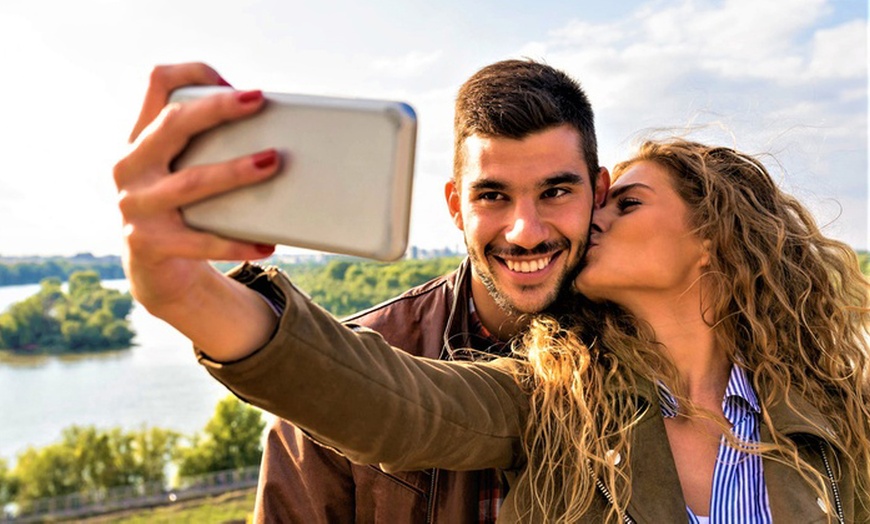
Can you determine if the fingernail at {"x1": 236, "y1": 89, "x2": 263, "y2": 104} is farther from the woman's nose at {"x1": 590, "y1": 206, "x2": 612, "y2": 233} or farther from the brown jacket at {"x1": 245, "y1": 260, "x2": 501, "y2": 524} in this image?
the woman's nose at {"x1": 590, "y1": 206, "x2": 612, "y2": 233}

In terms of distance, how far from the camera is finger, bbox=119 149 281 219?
0.94 meters

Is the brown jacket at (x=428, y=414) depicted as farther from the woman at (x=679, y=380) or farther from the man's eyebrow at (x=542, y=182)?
the man's eyebrow at (x=542, y=182)

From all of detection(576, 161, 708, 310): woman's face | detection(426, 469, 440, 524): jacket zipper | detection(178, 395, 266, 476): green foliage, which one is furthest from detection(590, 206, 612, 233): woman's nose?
detection(178, 395, 266, 476): green foliage

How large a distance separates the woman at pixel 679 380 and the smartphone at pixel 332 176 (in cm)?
53

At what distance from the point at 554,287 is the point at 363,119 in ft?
4.47

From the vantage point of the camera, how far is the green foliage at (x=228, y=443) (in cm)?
3841

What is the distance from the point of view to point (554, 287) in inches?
87.1

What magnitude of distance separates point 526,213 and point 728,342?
27.3 inches

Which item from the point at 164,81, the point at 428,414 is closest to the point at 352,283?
the point at 428,414

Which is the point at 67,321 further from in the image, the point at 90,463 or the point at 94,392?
the point at 90,463

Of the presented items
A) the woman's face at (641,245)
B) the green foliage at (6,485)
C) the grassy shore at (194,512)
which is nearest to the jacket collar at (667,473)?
the woman's face at (641,245)

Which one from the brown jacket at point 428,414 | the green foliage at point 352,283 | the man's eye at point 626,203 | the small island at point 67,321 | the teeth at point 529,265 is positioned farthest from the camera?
the small island at point 67,321

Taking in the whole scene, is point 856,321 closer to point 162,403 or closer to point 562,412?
point 562,412

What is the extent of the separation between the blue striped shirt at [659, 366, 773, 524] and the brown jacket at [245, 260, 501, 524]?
513 millimetres
